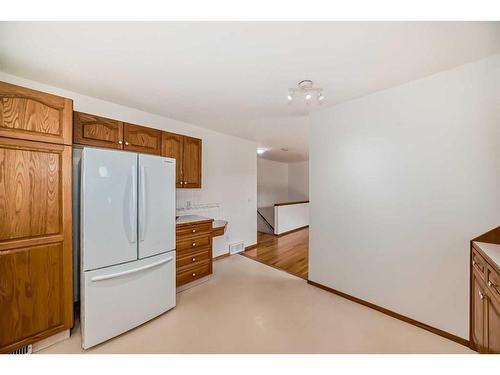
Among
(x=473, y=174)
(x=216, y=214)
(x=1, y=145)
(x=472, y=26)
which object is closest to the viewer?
(x=472, y=26)

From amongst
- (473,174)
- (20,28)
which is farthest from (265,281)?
(20,28)

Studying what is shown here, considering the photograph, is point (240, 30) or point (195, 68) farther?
point (195, 68)

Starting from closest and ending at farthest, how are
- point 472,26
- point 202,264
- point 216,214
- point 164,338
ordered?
point 472,26
point 164,338
point 202,264
point 216,214

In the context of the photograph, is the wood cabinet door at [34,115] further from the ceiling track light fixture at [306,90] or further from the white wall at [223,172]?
the ceiling track light fixture at [306,90]

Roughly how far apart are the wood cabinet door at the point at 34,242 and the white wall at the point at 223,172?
102 cm

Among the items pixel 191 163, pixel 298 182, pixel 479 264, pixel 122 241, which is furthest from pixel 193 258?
pixel 298 182

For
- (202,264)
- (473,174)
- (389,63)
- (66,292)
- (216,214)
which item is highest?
(389,63)

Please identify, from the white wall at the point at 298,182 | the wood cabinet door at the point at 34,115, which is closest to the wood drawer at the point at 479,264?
the wood cabinet door at the point at 34,115

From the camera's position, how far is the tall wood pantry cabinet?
135cm

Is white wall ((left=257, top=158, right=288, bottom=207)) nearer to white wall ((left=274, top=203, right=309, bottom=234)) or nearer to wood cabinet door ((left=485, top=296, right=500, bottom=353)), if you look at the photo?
white wall ((left=274, top=203, right=309, bottom=234))

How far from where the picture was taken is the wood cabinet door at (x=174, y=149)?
2.51 metres

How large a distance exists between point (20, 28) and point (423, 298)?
3699 mm
